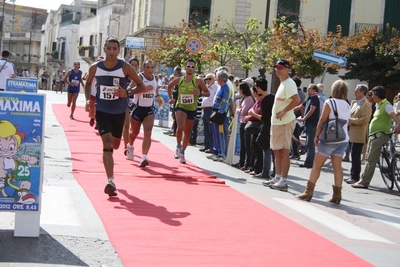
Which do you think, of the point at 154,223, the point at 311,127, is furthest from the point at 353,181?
the point at 154,223

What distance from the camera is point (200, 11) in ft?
158

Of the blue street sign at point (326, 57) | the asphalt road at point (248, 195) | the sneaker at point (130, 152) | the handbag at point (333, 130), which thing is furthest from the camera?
the blue street sign at point (326, 57)

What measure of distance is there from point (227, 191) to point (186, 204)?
5.40 ft

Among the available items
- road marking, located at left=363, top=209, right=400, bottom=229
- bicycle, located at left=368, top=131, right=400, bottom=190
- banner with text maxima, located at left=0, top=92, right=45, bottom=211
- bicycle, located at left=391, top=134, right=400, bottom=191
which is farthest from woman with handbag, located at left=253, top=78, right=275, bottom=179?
banner with text maxima, located at left=0, top=92, right=45, bottom=211

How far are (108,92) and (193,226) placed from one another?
2.60 m

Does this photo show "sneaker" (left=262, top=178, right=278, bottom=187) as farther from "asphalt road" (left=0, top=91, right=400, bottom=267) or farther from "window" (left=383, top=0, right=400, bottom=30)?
"window" (left=383, top=0, right=400, bottom=30)

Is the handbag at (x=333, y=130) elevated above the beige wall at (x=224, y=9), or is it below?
below

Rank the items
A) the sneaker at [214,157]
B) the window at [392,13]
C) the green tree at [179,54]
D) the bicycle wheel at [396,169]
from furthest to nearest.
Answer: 1. the window at [392,13]
2. the green tree at [179,54]
3. the sneaker at [214,157]
4. the bicycle wheel at [396,169]

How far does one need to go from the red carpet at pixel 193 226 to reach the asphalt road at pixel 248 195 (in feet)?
0.66

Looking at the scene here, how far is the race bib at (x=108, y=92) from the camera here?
945 cm

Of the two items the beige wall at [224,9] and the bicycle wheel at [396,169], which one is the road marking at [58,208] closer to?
the bicycle wheel at [396,169]

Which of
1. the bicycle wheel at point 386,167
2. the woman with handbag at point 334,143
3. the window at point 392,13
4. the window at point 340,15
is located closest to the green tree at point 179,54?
the window at point 340,15

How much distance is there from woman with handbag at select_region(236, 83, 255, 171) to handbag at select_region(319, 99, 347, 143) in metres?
3.47

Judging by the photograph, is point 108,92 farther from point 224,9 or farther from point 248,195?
point 224,9
